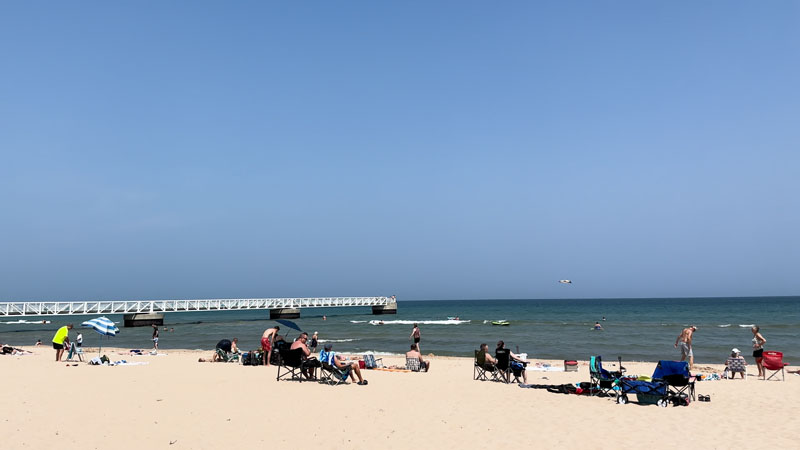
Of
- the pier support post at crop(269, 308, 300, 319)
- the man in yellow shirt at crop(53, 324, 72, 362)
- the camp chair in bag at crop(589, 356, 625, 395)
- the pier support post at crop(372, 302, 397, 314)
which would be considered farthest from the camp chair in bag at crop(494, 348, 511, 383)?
the pier support post at crop(372, 302, 397, 314)

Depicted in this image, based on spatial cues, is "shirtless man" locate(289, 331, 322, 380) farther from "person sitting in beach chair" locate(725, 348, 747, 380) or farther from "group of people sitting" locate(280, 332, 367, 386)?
"person sitting in beach chair" locate(725, 348, 747, 380)

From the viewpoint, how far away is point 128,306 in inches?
2040

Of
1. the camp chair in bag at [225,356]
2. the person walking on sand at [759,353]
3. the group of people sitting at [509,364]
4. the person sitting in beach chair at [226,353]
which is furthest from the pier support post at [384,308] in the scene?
the group of people sitting at [509,364]

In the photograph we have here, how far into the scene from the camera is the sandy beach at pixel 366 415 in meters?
7.07

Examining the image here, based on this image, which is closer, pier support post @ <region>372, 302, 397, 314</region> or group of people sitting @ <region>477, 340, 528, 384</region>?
group of people sitting @ <region>477, 340, 528, 384</region>

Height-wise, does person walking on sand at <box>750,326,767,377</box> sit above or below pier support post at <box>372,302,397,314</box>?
above

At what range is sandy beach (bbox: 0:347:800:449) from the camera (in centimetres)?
707

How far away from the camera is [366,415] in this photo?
28.1 feet

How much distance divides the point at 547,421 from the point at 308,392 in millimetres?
4661

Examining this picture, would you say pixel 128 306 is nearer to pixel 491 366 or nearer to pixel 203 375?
pixel 203 375

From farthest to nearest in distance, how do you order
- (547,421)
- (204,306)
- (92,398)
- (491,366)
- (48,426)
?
(204,306), (491,366), (92,398), (547,421), (48,426)

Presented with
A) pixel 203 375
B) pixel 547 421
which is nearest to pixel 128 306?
pixel 203 375

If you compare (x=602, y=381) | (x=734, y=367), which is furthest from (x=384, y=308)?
(x=602, y=381)

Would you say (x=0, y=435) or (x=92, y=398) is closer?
(x=0, y=435)
